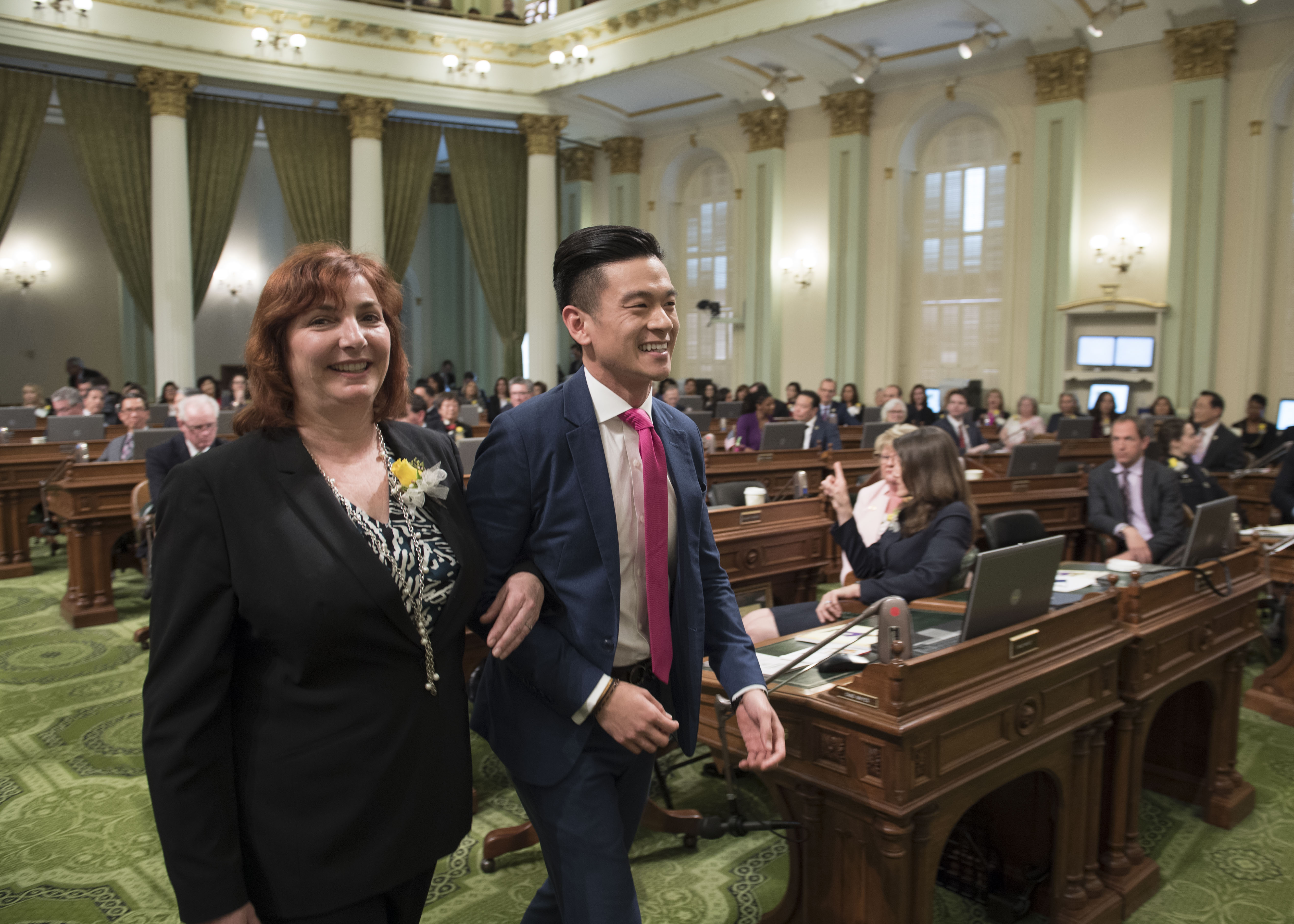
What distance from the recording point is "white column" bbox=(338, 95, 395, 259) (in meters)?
13.7

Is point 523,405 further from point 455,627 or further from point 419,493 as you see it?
point 455,627

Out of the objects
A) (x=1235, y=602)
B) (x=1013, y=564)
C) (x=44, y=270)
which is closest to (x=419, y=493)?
(x=1013, y=564)

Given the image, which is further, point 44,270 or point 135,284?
point 44,270

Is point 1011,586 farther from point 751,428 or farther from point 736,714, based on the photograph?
point 751,428

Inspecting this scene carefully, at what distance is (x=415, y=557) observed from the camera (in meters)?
1.42

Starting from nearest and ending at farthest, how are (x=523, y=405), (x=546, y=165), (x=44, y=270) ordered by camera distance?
(x=523, y=405) < (x=546, y=165) < (x=44, y=270)

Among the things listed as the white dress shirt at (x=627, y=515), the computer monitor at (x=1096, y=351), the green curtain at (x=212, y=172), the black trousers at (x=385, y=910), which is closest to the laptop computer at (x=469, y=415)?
the green curtain at (x=212, y=172)

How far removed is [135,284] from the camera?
42.8ft

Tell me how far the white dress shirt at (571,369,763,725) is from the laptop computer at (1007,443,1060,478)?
577 centimetres

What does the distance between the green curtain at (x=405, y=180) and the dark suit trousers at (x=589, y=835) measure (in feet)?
45.1

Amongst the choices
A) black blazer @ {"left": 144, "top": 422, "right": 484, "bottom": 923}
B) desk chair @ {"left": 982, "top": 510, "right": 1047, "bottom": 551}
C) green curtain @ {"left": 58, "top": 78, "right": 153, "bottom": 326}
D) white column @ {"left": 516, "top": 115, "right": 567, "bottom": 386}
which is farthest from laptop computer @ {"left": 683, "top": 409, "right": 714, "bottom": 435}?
green curtain @ {"left": 58, "top": 78, "right": 153, "bottom": 326}

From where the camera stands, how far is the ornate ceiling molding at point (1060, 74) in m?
12.0

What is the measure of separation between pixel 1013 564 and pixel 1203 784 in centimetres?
179

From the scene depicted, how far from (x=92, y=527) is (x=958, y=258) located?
1199cm
